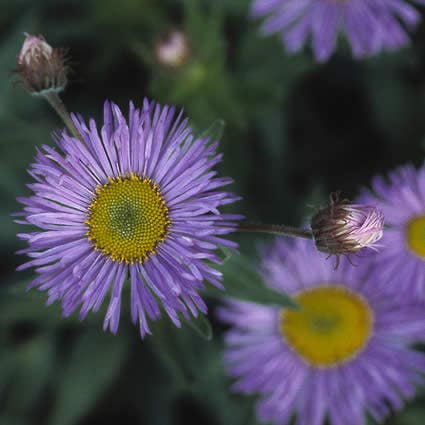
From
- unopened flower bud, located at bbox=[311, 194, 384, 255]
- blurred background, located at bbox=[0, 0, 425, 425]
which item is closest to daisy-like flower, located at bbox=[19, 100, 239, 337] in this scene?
unopened flower bud, located at bbox=[311, 194, 384, 255]

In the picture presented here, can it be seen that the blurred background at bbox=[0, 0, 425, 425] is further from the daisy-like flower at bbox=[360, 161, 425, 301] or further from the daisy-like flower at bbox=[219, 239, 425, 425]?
the daisy-like flower at bbox=[360, 161, 425, 301]

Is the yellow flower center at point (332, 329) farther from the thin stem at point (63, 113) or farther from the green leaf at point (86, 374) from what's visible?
the thin stem at point (63, 113)

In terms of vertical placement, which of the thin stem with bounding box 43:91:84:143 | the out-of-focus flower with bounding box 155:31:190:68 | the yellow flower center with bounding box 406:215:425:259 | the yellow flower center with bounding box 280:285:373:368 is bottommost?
the yellow flower center with bounding box 280:285:373:368

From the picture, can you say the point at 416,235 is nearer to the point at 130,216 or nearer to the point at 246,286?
the point at 246,286

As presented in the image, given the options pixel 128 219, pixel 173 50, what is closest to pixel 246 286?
pixel 128 219

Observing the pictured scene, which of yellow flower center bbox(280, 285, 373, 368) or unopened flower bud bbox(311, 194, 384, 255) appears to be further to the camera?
yellow flower center bbox(280, 285, 373, 368)

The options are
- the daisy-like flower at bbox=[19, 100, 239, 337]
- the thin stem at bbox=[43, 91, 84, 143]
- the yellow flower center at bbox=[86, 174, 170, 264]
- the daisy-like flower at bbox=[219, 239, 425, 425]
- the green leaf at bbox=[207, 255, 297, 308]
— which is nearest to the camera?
the daisy-like flower at bbox=[19, 100, 239, 337]

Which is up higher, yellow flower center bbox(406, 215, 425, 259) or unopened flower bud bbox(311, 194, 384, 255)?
yellow flower center bbox(406, 215, 425, 259)
